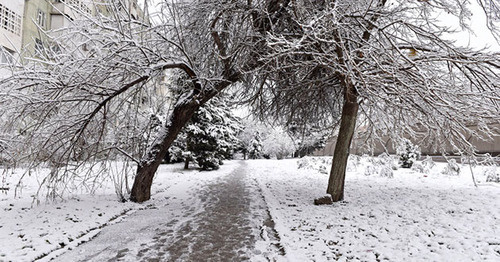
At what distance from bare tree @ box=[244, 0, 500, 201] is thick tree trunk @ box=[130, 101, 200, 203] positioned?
2.24 m

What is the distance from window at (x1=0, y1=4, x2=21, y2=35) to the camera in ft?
47.7

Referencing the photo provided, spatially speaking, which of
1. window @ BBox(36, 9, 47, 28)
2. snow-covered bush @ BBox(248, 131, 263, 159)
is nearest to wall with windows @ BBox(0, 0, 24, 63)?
window @ BBox(36, 9, 47, 28)

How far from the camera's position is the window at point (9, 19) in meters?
14.5

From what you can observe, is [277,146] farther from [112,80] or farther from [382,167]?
[112,80]

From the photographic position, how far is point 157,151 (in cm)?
771

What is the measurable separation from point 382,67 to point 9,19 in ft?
60.3

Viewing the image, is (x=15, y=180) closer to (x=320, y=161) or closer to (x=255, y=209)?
(x=255, y=209)

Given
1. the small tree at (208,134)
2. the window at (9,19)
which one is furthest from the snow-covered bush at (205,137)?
the window at (9,19)

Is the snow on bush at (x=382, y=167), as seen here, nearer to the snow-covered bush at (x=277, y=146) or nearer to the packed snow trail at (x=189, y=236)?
the packed snow trail at (x=189, y=236)

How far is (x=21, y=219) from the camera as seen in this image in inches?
216

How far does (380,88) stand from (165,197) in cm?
666

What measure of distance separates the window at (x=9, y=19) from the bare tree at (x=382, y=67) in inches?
549

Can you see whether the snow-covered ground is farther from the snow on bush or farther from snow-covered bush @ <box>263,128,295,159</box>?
snow-covered bush @ <box>263,128,295,159</box>

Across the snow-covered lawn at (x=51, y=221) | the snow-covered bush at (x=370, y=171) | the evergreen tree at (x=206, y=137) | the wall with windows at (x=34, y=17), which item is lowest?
the snow-covered lawn at (x=51, y=221)
